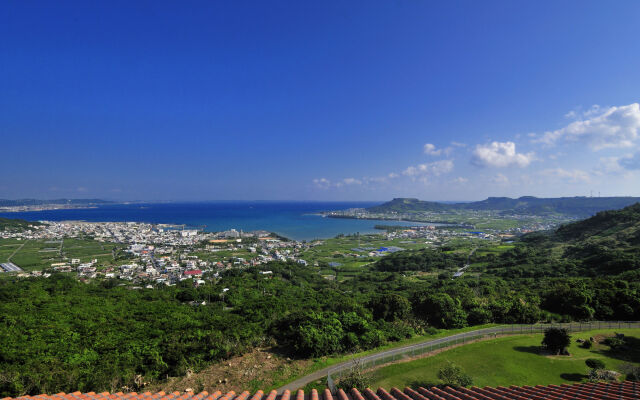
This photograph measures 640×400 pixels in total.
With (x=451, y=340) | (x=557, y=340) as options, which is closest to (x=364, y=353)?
(x=451, y=340)

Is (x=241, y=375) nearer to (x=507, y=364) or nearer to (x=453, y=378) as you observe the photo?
(x=453, y=378)

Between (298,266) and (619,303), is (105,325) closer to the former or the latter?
A: (619,303)

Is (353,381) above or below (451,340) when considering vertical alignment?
above

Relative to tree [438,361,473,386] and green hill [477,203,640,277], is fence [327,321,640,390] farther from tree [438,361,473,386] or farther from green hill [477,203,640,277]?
green hill [477,203,640,277]

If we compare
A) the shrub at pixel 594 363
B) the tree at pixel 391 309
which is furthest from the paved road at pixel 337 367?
the shrub at pixel 594 363

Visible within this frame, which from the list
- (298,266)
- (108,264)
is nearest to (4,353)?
(298,266)

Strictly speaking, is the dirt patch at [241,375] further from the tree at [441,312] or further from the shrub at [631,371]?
the shrub at [631,371]

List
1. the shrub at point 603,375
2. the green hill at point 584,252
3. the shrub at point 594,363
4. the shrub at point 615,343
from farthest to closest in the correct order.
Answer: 1. the green hill at point 584,252
2. the shrub at point 615,343
3. the shrub at point 594,363
4. the shrub at point 603,375
